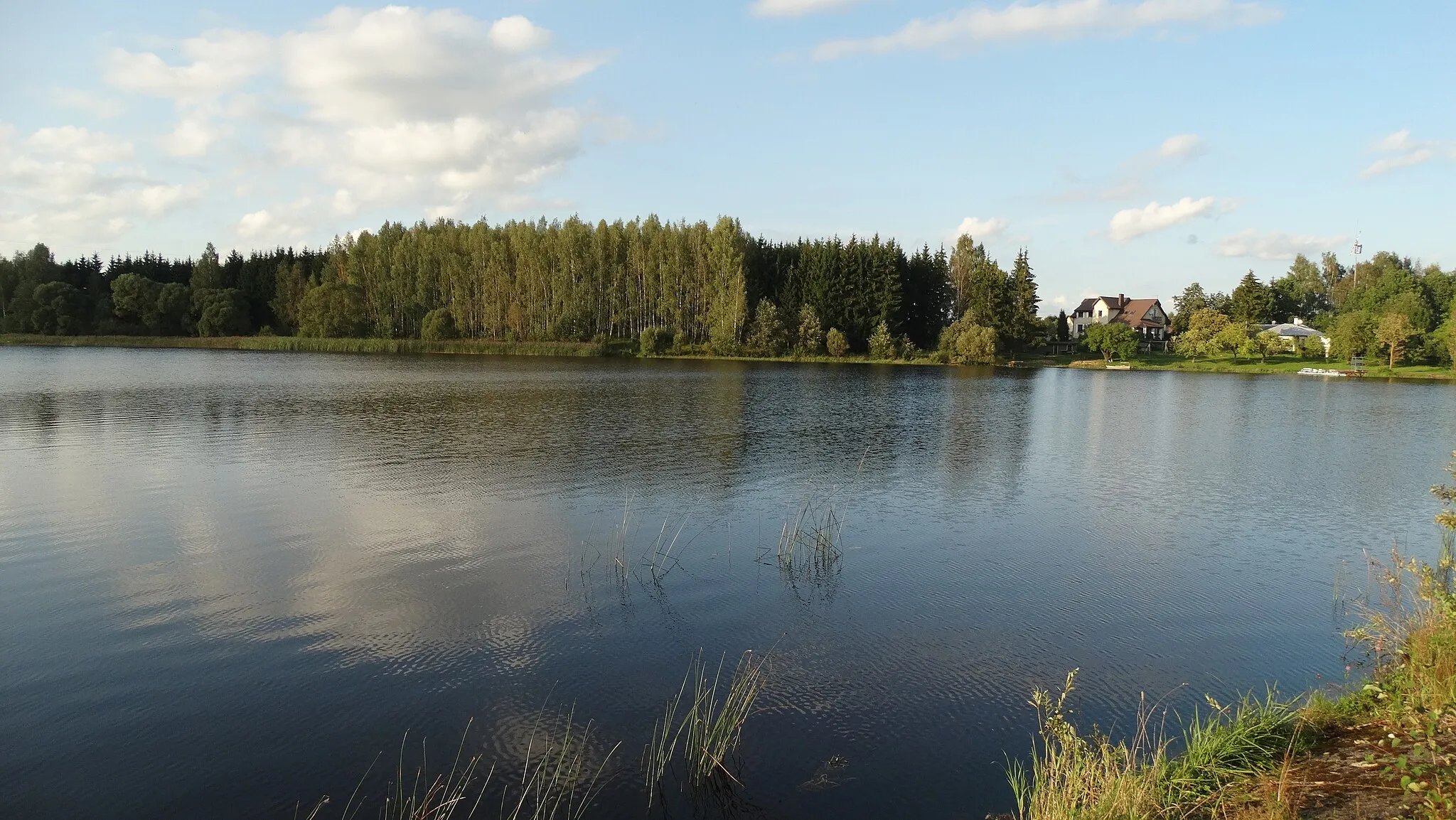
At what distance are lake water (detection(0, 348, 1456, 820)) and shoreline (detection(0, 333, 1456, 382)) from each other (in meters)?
57.2

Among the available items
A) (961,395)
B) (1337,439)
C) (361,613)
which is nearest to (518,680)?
(361,613)

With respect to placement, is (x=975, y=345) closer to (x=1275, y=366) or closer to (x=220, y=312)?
(x=1275, y=366)

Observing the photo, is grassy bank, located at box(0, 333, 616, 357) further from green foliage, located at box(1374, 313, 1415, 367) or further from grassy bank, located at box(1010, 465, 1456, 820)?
grassy bank, located at box(1010, 465, 1456, 820)

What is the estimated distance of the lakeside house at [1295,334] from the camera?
3656 inches

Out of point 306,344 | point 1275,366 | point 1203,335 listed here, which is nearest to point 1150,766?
point 1275,366

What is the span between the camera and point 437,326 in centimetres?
9750

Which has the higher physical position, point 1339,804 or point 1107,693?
point 1339,804

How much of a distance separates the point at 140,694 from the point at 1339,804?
10870 mm

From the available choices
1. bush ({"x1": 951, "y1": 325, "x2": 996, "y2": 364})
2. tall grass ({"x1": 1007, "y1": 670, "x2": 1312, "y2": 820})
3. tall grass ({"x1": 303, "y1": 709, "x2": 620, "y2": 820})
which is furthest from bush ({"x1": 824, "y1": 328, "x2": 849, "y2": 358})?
tall grass ({"x1": 303, "y1": 709, "x2": 620, "y2": 820})

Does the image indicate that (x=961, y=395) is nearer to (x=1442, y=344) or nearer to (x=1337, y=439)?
(x=1337, y=439)

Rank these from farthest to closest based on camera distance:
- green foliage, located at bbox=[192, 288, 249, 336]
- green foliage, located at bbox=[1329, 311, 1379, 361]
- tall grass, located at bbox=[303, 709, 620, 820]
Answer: green foliage, located at bbox=[192, 288, 249, 336] → green foliage, located at bbox=[1329, 311, 1379, 361] → tall grass, located at bbox=[303, 709, 620, 820]

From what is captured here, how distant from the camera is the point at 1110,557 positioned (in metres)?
15.4

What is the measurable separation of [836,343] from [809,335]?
294 cm

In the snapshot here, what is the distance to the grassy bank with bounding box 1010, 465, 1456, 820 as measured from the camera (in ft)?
19.7
